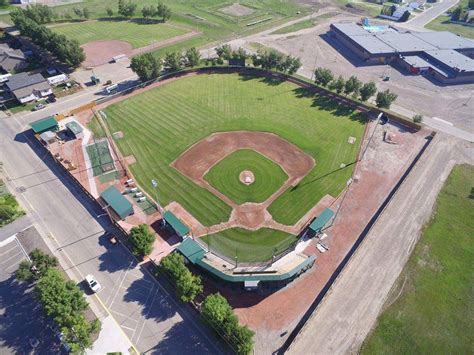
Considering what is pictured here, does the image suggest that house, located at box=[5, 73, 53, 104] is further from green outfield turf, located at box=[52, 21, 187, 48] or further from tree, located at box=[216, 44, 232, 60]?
tree, located at box=[216, 44, 232, 60]

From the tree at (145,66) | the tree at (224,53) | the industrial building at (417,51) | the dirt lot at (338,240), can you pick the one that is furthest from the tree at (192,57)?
the industrial building at (417,51)

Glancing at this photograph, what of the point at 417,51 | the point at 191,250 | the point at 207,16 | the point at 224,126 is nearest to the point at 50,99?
the point at 224,126

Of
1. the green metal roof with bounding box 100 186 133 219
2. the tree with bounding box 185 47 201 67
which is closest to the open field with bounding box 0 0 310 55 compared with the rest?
the tree with bounding box 185 47 201 67

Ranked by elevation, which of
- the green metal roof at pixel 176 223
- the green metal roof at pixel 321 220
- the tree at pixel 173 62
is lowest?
the green metal roof at pixel 321 220

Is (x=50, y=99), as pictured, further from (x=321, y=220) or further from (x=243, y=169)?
(x=321, y=220)

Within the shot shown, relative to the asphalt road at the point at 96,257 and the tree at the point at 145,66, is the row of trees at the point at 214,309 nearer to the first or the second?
the asphalt road at the point at 96,257
